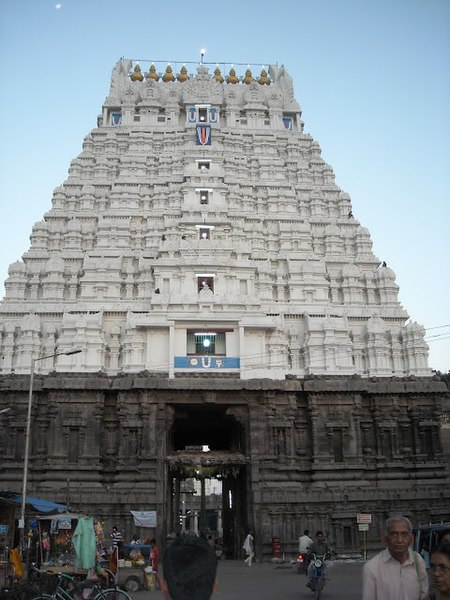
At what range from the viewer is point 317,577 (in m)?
17.3

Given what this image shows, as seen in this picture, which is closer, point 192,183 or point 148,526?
point 148,526

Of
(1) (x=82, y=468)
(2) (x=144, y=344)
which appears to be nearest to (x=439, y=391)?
(2) (x=144, y=344)

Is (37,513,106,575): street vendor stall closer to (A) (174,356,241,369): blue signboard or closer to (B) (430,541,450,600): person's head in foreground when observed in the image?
(A) (174,356,241,369): blue signboard

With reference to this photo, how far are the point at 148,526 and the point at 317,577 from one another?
14512 millimetres

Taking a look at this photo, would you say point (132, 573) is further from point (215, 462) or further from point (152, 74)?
point (152, 74)

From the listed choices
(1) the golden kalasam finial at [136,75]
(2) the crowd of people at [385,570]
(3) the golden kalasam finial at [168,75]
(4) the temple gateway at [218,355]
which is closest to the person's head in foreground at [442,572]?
(2) the crowd of people at [385,570]

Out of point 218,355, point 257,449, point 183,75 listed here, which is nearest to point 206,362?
point 218,355

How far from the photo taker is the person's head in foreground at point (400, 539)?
561cm

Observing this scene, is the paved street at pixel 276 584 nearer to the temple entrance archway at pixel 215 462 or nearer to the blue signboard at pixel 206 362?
the temple entrance archway at pixel 215 462

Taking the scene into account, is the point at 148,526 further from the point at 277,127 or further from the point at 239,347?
the point at 277,127

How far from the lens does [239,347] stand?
34656mm

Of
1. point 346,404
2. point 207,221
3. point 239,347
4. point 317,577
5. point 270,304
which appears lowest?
point 317,577

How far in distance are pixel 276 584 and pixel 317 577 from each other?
13.7 ft

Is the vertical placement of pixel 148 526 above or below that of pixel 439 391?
below
